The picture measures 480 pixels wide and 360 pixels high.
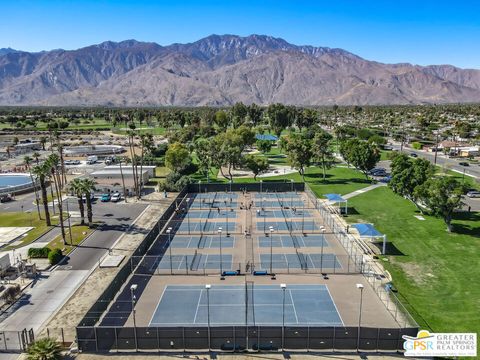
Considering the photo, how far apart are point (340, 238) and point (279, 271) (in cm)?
1212

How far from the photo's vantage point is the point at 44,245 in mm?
47344

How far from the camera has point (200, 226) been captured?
5388cm

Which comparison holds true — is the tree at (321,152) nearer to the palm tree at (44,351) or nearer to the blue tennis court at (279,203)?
the blue tennis court at (279,203)

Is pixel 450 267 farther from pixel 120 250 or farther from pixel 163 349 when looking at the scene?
pixel 120 250

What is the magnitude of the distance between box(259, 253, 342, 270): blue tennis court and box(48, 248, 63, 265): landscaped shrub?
21882 mm

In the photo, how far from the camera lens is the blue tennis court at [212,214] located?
58.5 meters

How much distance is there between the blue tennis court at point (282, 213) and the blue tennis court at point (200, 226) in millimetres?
5839

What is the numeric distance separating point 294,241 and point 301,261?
624 cm

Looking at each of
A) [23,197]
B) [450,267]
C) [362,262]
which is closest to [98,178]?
[23,197]

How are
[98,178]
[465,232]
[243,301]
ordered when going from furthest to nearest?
[98,178]
[465,232]
[243,301]

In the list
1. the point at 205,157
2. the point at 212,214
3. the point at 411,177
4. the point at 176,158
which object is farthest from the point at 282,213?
the point at 176,158

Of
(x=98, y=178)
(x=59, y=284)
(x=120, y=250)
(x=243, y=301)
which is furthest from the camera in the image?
(x=98, y=178)

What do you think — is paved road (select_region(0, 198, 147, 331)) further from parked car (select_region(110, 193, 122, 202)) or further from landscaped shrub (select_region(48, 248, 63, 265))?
parked car (select_region(110, 193, 122, 202))

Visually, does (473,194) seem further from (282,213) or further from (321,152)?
(282,213)
